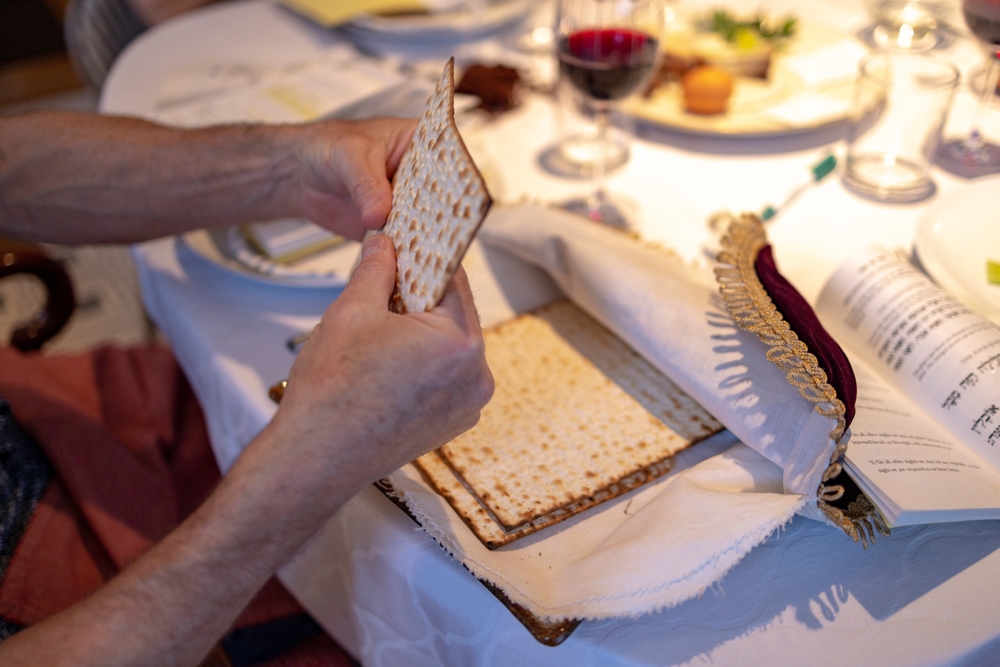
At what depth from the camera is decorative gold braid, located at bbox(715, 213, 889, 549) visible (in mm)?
555

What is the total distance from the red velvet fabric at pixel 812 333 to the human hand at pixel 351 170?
1.23 ft

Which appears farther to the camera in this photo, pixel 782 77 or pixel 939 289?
pixel 782 77

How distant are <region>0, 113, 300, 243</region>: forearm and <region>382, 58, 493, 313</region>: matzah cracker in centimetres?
37

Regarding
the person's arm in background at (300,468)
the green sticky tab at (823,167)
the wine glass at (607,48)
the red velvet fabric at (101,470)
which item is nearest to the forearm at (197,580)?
the person's arm in background at (300,468)

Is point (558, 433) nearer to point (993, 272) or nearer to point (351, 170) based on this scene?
point (351, 170)

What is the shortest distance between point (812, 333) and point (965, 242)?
368mm

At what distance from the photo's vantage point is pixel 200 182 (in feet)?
3.05

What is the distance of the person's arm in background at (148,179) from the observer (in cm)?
90

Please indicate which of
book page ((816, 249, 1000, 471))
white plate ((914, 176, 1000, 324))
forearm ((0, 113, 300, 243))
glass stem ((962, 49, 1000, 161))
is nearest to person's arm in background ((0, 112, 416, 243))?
forearm ((0, 113, 300, 243))

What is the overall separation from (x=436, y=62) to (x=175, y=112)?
0.55 metres

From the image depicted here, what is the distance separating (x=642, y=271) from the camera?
760 millimetres

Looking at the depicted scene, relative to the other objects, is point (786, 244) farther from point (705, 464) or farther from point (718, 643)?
point (718, 643)

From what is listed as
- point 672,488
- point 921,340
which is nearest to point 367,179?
point 672,488

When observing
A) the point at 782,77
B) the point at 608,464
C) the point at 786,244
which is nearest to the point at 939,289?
the point at 786,244
